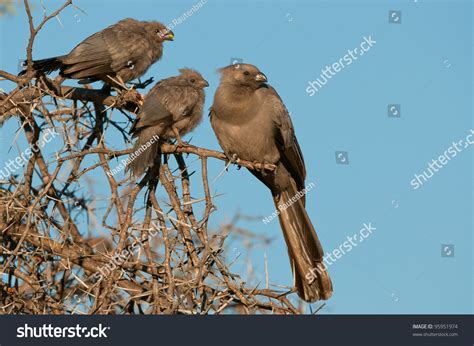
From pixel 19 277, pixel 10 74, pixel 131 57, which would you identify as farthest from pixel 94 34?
pixel 19 277

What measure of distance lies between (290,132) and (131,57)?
210 cm

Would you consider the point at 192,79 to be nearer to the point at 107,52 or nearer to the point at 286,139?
the point at 107,52

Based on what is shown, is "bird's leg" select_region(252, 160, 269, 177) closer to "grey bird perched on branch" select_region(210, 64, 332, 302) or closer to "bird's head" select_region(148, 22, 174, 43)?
"grey bird perched on branch" select_region(210, 64, 332, 302)

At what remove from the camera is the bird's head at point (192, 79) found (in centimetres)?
756

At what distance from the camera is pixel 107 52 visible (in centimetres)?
779

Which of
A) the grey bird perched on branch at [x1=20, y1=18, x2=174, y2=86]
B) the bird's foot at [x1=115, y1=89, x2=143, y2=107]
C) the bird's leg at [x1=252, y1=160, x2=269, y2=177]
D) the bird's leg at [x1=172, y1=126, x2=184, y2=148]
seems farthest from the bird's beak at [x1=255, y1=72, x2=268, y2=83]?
the grey bird perched on branch at [x1=20, y1=18, x2=174, y2=86]

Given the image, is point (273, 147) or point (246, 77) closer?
point (273, 147)

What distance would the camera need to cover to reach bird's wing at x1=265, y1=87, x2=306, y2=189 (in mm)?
6992

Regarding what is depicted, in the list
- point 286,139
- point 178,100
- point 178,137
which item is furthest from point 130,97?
point 286,139

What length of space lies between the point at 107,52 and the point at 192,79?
3.21 ft

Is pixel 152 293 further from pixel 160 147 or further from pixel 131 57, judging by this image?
pixel 131 57

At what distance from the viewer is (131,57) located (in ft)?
26.1

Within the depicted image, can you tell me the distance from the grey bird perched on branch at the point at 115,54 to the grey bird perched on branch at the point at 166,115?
0.55 metres

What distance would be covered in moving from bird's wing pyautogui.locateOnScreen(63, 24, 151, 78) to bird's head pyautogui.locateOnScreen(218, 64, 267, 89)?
126 centimetres
